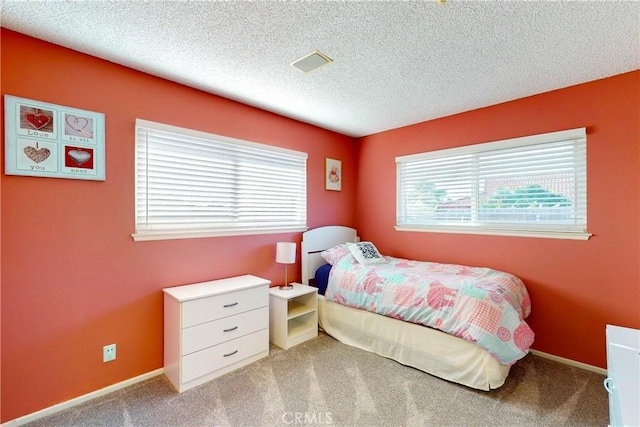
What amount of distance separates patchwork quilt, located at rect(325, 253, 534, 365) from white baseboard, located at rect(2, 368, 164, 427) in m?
1.73

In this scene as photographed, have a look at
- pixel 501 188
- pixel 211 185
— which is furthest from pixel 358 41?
pixel 501 188

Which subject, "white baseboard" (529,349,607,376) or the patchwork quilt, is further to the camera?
"white baseboard" (529,349,607,376)

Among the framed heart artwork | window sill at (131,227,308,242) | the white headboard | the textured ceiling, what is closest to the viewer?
the textured ceiling

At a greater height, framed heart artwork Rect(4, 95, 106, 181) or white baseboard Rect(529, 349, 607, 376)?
framed heart artwork Rect(4, 95, 106, 181)

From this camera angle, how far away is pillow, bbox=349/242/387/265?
10.3 ft

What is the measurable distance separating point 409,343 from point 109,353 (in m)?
2.33

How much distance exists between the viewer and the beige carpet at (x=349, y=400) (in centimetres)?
178

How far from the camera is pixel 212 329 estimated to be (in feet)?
7.27

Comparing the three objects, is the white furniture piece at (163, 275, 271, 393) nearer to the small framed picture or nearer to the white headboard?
the white headboard

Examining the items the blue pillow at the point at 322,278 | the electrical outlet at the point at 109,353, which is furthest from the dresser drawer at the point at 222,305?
the blue pillow at the point at 322,278

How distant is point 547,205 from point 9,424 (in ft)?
14.2

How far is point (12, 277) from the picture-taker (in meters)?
1.74

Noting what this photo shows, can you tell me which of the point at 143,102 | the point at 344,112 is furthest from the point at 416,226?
the point at 143,102
